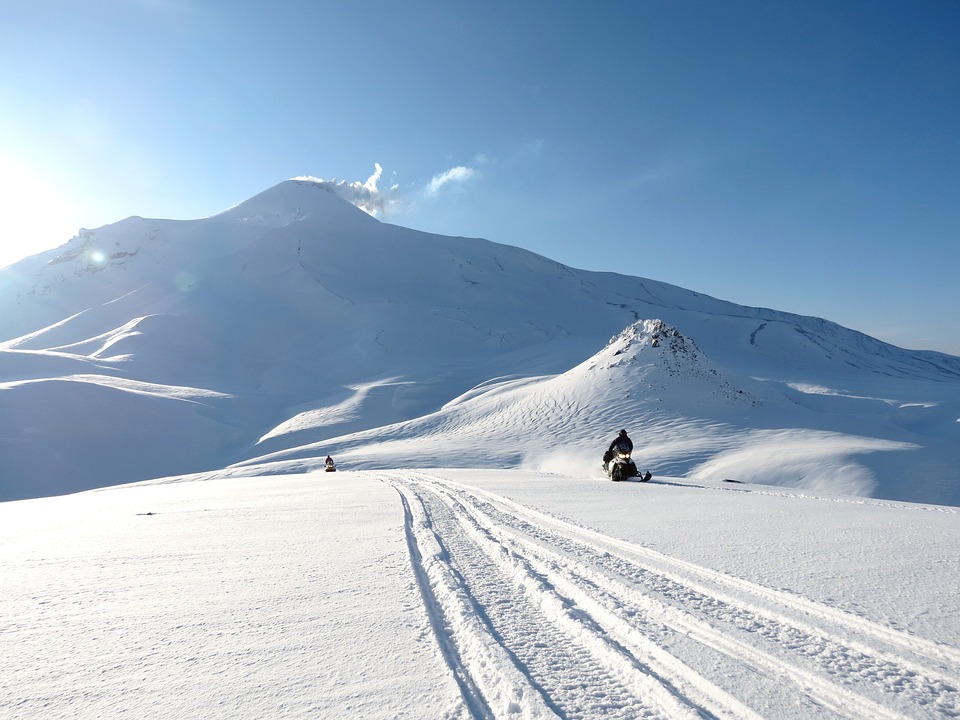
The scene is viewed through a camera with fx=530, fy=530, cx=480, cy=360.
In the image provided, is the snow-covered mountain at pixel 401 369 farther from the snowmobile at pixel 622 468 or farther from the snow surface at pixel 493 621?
the snow surface at pixel 493 621

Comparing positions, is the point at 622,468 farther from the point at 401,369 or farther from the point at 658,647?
the point at 401,369

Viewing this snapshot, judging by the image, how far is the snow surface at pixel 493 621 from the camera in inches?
96.0

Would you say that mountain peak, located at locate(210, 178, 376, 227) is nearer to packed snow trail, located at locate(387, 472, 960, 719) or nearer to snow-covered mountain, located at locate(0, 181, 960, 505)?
snow-covered mountain, located at locate(0, 181, 960, 505)

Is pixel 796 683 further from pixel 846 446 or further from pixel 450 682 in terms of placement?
pixel 846 446

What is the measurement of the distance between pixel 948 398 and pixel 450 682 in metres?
49.5

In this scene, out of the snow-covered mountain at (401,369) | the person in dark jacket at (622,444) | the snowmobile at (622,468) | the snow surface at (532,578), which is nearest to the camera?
the snow surface at (532,578)

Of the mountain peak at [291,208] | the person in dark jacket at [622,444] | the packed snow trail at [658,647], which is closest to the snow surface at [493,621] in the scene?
the packed snow trail at [658,647]

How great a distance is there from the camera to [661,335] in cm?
3091

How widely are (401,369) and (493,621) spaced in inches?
2099

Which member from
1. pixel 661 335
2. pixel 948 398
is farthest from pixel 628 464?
pixel 948 398

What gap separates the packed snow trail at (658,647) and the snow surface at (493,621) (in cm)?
1

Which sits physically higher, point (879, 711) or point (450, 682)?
point (450, 682)

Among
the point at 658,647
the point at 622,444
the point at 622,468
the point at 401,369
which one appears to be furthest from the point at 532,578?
the point at 401,369

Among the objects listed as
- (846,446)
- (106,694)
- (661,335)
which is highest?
(661,335)
